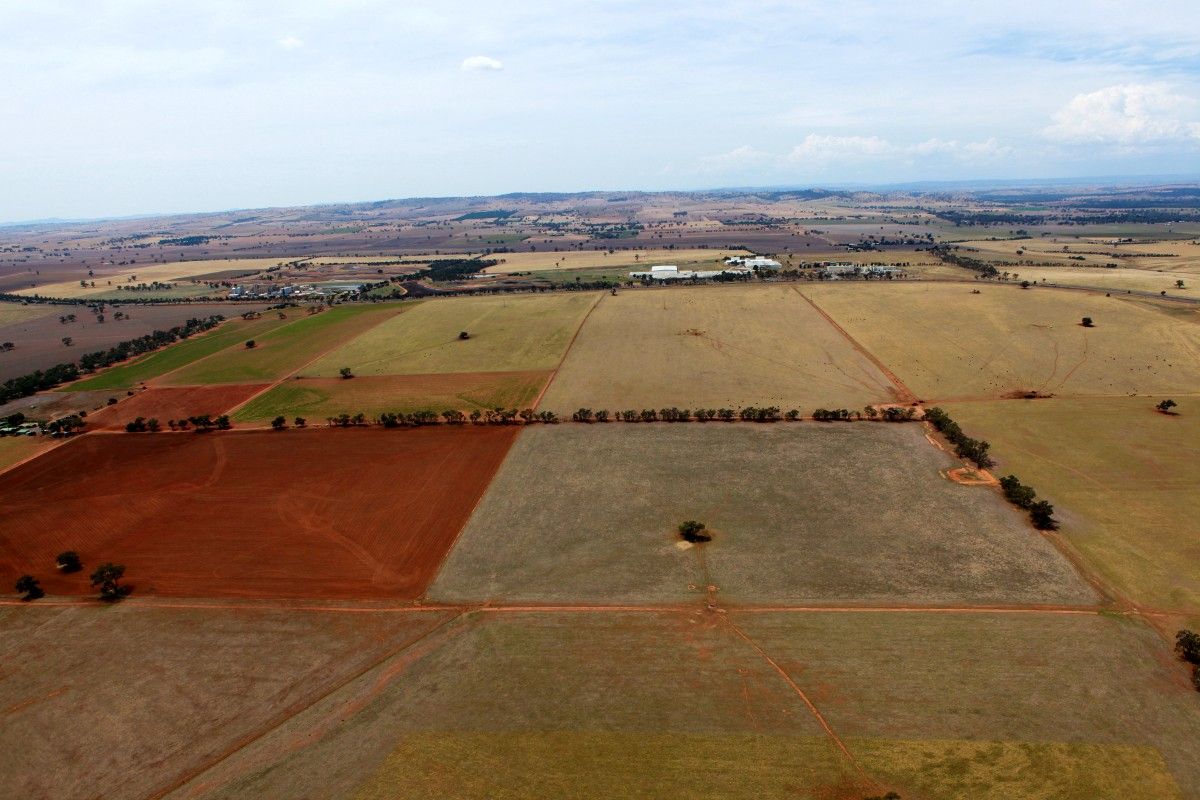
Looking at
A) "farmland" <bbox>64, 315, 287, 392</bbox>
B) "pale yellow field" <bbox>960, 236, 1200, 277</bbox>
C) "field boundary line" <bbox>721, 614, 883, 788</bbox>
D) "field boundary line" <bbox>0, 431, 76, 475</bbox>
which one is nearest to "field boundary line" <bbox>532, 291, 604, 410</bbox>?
"field boundary line" <bbox>721, 614, 883, 788</bbox>

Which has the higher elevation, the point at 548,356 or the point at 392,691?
the point at 548,356

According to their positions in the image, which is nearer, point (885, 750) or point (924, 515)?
point (885, 750)

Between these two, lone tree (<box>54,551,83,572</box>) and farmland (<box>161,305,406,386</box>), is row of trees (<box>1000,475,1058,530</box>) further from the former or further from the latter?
farmland (<box>161,305,406,386</box>)

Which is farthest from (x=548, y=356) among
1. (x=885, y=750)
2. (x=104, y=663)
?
(x=885, y=750)

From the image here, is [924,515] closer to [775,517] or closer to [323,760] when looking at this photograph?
[775,517]

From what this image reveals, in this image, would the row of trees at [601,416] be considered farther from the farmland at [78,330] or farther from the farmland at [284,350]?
the farmland at [78,330]

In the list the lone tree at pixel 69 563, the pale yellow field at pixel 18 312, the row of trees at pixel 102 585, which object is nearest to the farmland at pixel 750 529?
the row of trees at pixel 102 585
